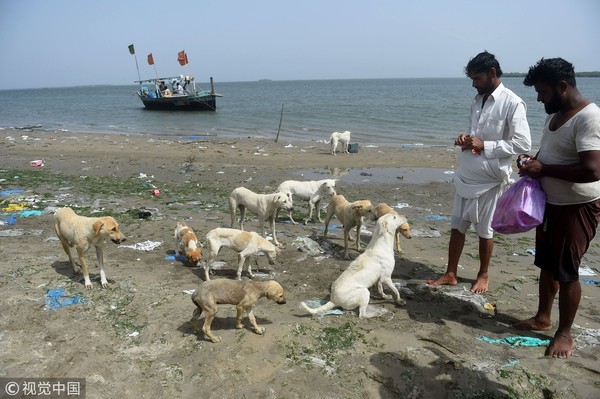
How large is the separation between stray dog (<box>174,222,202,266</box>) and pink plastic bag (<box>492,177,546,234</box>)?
164 inches

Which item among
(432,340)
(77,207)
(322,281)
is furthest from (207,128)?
(432,340)

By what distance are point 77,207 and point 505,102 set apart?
861 centimetres

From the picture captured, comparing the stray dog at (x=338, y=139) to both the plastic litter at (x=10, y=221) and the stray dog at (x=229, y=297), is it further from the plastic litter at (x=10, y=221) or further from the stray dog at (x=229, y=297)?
the stray dog at (x=229, y=297)

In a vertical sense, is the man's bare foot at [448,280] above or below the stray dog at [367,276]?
below

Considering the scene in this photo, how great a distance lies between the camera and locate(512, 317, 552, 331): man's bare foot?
4.36 meters

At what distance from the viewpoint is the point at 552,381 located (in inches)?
142

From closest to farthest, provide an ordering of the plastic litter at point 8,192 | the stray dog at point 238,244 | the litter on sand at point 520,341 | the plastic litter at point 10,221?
the litter on sand at point 520,341 → the stray dog at point 238,244 → the plastic litter at point 10,221 → the plastic litter at point 8,192

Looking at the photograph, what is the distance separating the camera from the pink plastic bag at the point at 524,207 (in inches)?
149

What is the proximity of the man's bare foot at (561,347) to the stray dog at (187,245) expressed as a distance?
15.0 feet

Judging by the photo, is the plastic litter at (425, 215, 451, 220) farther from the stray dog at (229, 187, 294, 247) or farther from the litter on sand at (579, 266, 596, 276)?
the stray dog at (229, 187, 294, 247)

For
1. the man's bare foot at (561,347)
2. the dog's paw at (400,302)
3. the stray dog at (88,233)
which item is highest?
the stray dog at (88,233)

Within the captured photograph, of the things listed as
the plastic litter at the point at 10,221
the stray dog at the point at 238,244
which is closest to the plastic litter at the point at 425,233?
the stray dog at the point at 238,244

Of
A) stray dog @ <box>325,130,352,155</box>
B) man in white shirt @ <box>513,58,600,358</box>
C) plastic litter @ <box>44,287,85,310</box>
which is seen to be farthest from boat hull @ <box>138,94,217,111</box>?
man in white shirt @ <box>513,58,600,358</box>

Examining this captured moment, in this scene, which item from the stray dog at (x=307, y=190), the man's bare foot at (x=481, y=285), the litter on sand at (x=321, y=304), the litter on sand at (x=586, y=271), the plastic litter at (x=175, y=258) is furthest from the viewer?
the stray dog at (x=307, y=190)
